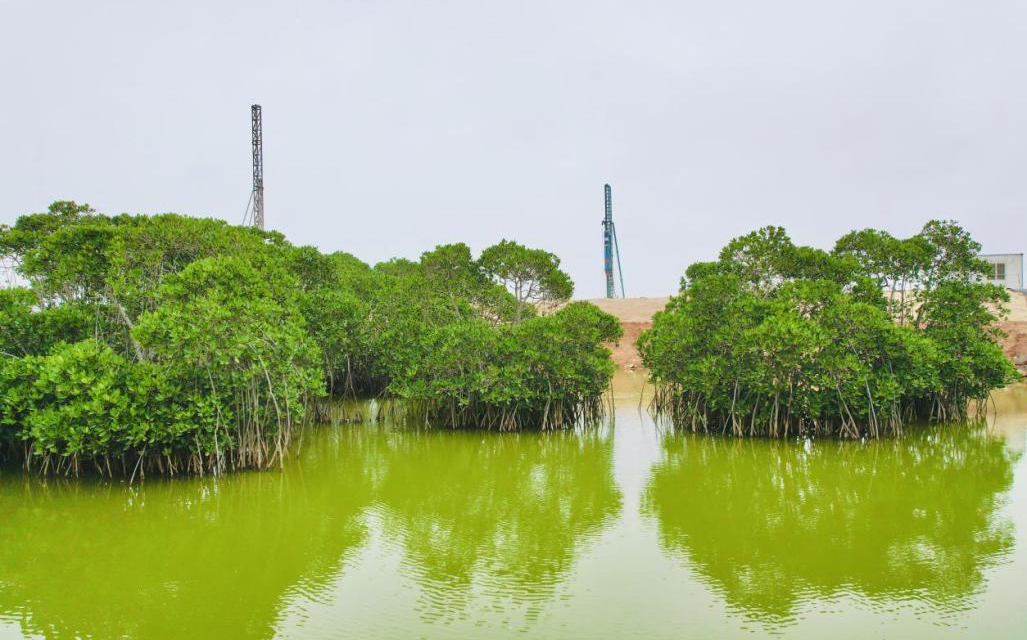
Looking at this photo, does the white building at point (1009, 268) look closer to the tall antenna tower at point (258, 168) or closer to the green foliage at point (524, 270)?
the green foliage at point (524, 270)

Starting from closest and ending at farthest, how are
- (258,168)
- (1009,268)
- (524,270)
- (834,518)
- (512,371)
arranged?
(834,518) < (512,371) < (524,270) < (258,168) < (1009,268)

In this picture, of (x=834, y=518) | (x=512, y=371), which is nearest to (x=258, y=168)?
(x=512, y=371)

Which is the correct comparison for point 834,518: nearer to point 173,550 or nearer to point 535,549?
point 535,549

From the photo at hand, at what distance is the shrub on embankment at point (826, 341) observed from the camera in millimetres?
12477

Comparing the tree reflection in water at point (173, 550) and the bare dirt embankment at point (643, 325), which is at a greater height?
the bare dirt embankment at point (643, 325)

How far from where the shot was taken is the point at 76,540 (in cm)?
778

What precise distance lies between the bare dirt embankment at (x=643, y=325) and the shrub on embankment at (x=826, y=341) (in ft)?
8.63

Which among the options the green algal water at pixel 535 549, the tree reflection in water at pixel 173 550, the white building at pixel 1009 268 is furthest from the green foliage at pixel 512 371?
the white building at pixel 1009 268

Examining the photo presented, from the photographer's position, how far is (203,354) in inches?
380

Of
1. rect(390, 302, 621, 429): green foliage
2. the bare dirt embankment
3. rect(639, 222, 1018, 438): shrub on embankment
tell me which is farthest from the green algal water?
the bare dirt embankment

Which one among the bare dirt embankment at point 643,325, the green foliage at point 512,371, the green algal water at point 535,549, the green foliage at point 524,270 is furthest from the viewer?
the bare dirt embankment at point 643,325

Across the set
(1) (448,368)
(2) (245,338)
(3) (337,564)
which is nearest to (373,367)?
(1) (448,368)

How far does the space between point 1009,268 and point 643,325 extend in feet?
59.5

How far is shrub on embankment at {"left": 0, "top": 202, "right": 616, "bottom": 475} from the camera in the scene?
9.45 m
